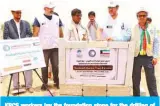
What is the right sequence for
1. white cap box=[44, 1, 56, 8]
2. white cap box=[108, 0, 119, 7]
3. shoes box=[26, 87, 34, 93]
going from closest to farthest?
1. white cap box=[108, 0, 119, 7]
2. white cap box=[44, 1, 56, 8]
3. shoes box=[26, 87, 34, 93]

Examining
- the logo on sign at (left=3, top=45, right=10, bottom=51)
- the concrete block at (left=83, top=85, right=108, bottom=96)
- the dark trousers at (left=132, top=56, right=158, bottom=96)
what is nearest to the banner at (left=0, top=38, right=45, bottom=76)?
the logo on sign at (left=3, top=45, right=10, bottom=51)

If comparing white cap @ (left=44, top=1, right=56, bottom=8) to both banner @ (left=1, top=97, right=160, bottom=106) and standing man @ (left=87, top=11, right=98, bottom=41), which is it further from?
banner @ (left=1, top=97, right=160, bottom=106)

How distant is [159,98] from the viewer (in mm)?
3469

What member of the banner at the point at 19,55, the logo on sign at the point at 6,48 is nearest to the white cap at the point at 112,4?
the banner at the point at 19,55

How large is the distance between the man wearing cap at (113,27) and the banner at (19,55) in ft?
1.94

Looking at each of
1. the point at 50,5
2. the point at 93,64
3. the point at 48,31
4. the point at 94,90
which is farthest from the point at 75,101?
the point at 50,5

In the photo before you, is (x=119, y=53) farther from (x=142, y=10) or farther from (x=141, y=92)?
(x=141, y=92)

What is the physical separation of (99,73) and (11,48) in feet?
2.55

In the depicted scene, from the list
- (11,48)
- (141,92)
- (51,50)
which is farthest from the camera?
(51,50)

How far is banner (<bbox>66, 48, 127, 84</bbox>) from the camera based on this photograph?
10.7 ft

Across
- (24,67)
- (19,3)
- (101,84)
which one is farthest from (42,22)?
(101,84)

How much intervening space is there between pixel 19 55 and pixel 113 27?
34.2 inches

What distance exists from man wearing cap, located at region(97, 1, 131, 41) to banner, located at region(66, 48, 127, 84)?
0.67 ft

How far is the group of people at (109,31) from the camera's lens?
3359 millimetres
